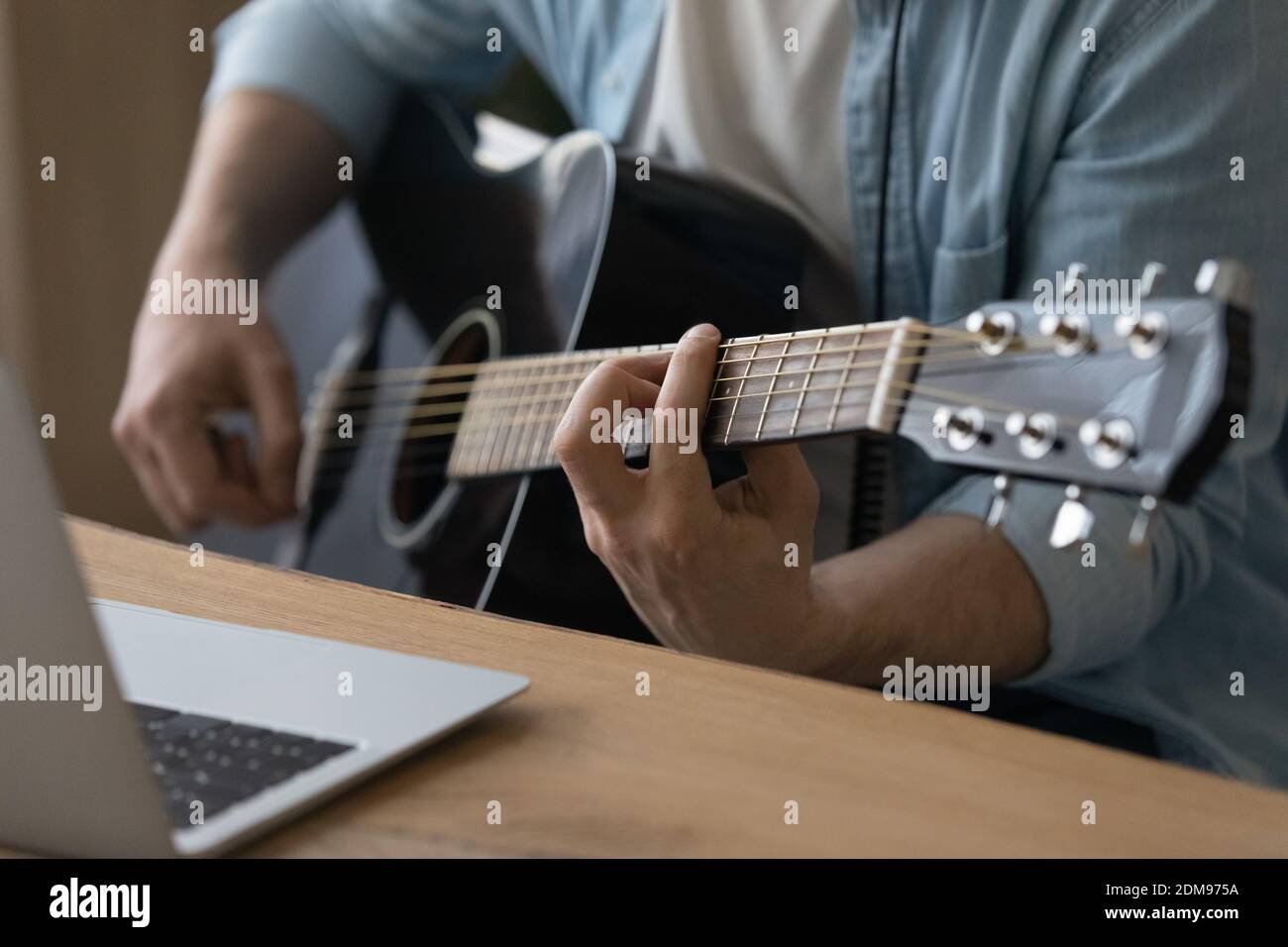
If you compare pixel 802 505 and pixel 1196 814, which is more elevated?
pixel 802 505

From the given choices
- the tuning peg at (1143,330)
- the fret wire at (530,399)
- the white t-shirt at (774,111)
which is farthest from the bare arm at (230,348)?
the tuning peg at (1143,330)

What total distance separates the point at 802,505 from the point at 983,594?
0.20 m

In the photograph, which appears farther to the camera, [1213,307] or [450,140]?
[450,140]

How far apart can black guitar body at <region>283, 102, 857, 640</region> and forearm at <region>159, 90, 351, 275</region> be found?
0.45ft

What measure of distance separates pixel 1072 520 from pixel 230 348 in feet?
3.31

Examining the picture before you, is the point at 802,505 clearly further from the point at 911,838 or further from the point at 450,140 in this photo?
the point at 450,140

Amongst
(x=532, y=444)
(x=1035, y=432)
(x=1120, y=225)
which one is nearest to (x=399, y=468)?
(x=532, y=444)

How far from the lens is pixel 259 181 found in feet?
4.47

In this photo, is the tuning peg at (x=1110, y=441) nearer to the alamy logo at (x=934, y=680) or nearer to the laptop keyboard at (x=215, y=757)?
the laptop keyboard at (x=215, y=757)

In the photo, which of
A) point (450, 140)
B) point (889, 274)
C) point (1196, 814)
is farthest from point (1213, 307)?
point (450, 140)

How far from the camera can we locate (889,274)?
0.98 meters

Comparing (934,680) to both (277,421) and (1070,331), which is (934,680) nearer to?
(1070,331)

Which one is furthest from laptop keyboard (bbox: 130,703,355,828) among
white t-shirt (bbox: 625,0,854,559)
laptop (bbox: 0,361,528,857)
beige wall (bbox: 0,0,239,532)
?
beige wall (bbox: 0,0,239,532)

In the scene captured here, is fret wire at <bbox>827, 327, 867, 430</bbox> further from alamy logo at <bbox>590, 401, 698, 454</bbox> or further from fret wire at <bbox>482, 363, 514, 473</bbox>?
fret wire at <bbox>482, 363, 514, 473</bbox>
